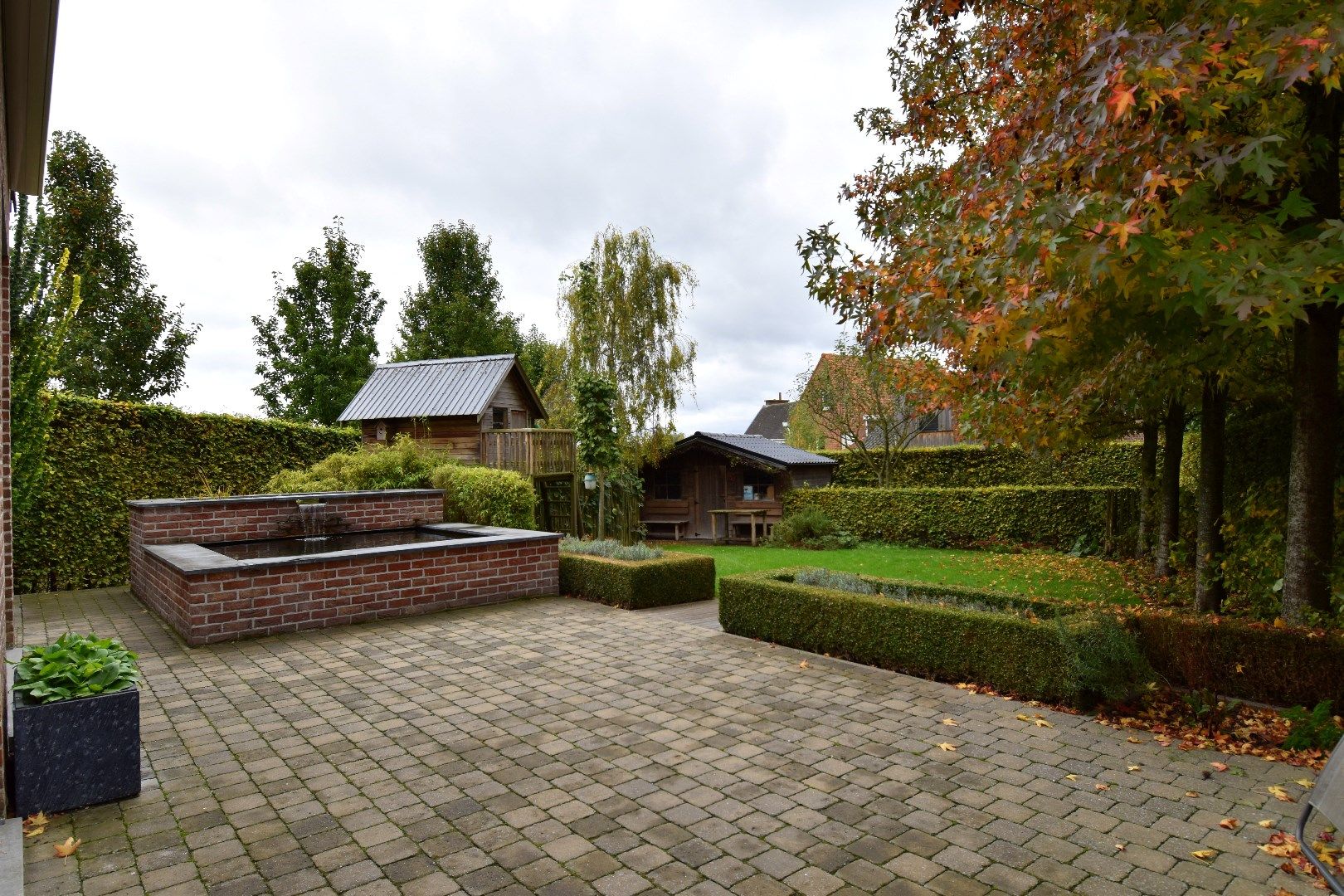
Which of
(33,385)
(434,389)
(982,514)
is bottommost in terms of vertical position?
(982,514)

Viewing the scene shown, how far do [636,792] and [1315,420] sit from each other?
5.53 metres

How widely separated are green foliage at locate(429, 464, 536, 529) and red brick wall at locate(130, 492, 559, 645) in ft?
4.10

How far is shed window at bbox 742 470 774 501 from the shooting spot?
21.0 meters

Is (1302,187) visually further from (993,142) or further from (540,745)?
(540,745)

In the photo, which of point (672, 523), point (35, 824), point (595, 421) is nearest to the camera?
point (35, 824)

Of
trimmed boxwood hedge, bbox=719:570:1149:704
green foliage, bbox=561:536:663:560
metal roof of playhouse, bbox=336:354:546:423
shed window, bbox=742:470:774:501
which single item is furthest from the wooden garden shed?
trimmed boxwood hedge, bbox=719:570:1149:704

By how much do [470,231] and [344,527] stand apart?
87.9ft

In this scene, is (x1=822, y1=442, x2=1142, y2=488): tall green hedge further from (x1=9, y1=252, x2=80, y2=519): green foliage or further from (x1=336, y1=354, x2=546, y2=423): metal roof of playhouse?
(x1=9, y1=252, x2=80, y2=519): green foliage

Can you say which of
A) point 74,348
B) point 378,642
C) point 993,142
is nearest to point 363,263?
point 74,348

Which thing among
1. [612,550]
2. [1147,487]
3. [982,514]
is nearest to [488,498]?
[612,550]

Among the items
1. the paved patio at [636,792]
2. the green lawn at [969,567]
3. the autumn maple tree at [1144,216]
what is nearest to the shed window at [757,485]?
the green lawn at [969,567]

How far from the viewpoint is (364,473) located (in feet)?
44.8

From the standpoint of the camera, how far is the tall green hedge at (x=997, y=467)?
17.7m

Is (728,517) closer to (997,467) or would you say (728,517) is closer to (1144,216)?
(997,467)
